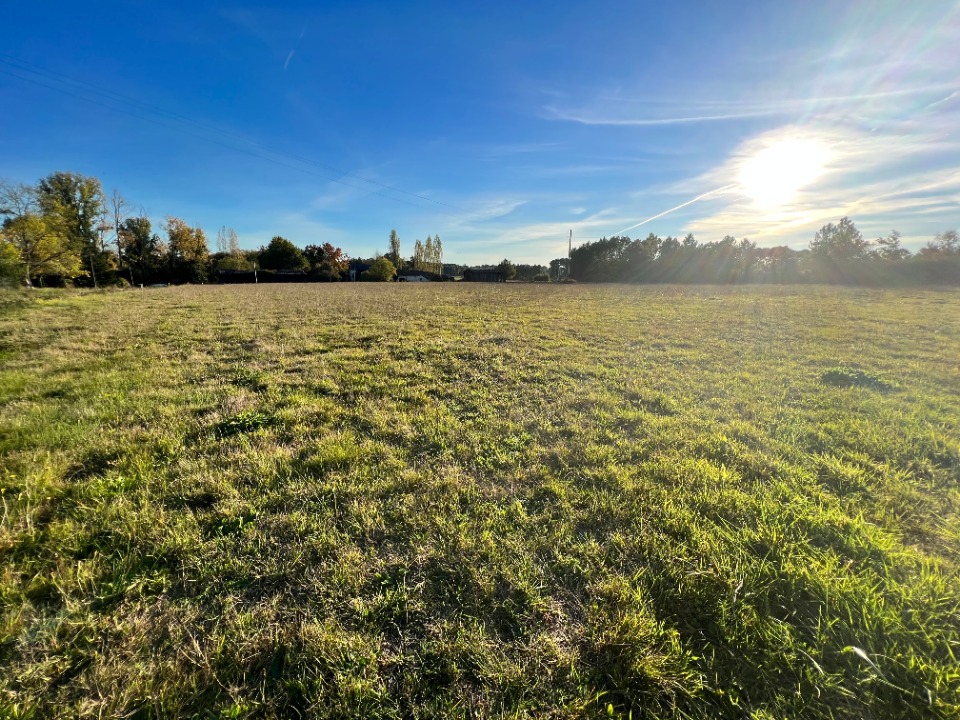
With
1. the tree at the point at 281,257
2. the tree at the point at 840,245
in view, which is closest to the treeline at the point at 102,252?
the tree at the point at 281,257

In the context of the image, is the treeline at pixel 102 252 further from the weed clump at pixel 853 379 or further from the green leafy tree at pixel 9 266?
the weed clump at pixel 853 379

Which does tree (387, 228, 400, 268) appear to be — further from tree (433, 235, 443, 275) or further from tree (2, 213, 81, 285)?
tree (2, 213, 81, 285)

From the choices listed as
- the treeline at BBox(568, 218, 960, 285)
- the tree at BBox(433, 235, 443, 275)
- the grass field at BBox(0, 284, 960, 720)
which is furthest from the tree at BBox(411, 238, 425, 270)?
the grass field at BBox(0, 284, 960, 720)

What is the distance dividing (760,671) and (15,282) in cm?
→ 3184

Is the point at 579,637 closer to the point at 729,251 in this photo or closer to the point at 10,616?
the point at 10,616

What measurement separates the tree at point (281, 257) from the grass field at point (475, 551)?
8393cm

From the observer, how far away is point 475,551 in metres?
2.51

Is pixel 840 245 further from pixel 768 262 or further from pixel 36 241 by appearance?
pixel 36 241

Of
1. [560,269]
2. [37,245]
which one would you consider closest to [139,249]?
[37,245]

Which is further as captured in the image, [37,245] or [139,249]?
[139,249]

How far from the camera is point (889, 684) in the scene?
167 cm

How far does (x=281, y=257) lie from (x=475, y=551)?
91.5m

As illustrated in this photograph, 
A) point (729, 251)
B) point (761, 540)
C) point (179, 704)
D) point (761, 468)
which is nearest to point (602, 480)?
point (761, 540)

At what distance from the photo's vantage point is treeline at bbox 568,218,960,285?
119ft
